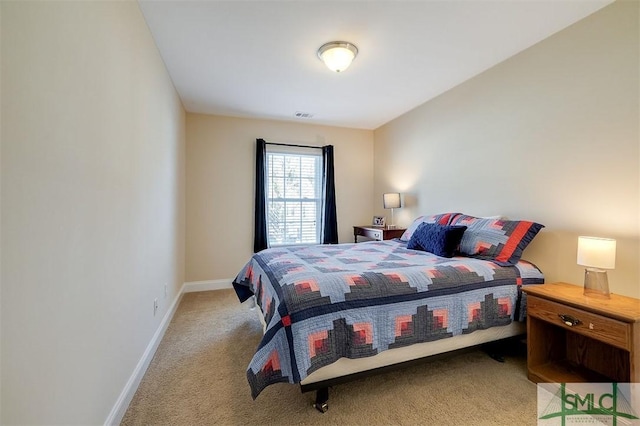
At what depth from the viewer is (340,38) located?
221cm

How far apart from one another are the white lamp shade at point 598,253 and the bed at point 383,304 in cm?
44

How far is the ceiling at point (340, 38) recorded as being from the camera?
1891 mm

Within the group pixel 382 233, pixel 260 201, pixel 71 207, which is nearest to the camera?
pixel 71 207

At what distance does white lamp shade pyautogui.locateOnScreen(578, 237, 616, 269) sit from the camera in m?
1.61

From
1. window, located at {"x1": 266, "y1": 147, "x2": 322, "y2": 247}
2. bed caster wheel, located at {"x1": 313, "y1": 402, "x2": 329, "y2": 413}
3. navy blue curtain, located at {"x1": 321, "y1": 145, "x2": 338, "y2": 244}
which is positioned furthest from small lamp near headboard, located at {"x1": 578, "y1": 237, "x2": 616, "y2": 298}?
window, located at {"x1": 266, "y1": 147, "x2": 322, "y2": 247}

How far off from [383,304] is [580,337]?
1.45 meters

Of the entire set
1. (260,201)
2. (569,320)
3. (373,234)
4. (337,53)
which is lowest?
(569,320)

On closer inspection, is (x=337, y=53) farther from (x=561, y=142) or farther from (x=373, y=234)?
(x=373, y=234)

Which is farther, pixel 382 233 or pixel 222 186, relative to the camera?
pixel 222 186

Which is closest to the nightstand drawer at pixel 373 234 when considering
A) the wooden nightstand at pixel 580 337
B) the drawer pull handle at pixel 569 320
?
the wooden nightstand at pixel 580 337

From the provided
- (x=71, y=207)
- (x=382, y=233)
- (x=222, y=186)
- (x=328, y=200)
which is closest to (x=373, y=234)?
(x=382, y=233)

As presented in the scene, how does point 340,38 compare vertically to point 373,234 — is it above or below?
above

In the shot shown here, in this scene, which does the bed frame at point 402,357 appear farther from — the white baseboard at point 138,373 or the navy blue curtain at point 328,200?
the navy blue curtain at point 328,200

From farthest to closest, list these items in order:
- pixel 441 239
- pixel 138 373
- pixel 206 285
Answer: pixel 206 285
pixel 441 239
pixel 138 373
